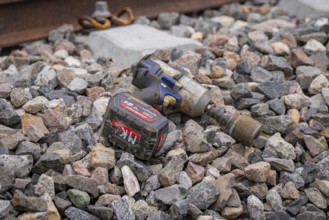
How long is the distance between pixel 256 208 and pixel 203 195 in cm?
30

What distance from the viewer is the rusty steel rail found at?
17.2ft

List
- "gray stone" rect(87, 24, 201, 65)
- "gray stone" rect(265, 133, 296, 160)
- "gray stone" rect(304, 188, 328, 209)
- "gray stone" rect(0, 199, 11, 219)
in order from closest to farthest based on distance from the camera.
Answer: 1. "gray stone" rect(0, 199, 11, 219)
2. "gray stone" rect(304, 188, 328, 209)
3. "gray stone" rect(265, 133, 296, 160)
4. "gray stone" rect(87, 24, 201, 65)

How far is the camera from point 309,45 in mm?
5199

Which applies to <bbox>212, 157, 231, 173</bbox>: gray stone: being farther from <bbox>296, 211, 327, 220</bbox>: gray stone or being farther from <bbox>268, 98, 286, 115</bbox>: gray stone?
<bbox>268, 98, 286, 115</bbox>: gray stone

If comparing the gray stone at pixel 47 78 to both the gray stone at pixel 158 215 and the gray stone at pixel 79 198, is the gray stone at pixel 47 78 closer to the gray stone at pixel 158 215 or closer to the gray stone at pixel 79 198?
the gray stone at pixel 79 198

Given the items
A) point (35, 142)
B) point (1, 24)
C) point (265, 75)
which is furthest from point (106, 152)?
point (1, 24)

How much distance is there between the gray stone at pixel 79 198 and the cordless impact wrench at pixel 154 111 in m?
0.43

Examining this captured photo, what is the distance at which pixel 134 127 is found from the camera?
3605 millimetres

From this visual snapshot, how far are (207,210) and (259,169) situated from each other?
1.35ft

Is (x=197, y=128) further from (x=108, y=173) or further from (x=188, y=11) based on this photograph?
(x=188, y=11)

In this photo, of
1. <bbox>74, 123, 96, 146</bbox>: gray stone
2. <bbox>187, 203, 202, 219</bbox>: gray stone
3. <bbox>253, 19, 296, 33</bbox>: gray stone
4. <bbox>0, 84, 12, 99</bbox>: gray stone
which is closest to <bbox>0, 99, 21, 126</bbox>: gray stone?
<bbox>0, 84, 12, 99</bbox>: gray stone

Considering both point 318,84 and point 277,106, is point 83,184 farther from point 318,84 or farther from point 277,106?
point 318,84

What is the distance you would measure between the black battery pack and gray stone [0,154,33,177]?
51cm

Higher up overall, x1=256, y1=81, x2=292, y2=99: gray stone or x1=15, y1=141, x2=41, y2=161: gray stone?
x1=256, y1=81, x2=292, y2=99: gray stone
